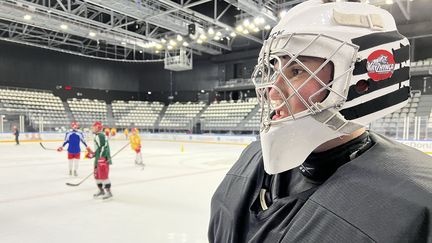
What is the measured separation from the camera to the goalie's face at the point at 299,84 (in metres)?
0.93

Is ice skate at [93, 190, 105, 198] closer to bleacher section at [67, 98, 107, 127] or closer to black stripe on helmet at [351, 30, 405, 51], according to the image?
black stripe on helmet at [351, 30, 405, 51]

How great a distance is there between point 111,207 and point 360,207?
456cm

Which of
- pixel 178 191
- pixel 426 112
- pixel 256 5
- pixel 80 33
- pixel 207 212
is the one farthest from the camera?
pixel 80 33

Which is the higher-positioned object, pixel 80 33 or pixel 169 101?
pixel 80 33

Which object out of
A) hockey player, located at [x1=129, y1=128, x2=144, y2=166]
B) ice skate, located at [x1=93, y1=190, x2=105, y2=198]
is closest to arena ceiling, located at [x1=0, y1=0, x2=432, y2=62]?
hockey player, located at [x1=129, y1=128, x2=144, y2=166]

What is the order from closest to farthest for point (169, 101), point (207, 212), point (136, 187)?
point (207, 212), point (136, 187), point (169, 101)

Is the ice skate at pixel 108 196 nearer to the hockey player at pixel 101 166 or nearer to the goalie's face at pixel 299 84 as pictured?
the hockey player at pixel 101 166

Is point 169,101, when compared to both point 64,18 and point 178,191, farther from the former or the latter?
point 178,191

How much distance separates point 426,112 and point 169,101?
72.0ft

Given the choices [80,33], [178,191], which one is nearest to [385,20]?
[178,191]

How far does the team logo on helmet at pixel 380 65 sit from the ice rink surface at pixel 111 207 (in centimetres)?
284

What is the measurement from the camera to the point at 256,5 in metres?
12.8

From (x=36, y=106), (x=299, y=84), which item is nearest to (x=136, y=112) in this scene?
(x=36, y=106)

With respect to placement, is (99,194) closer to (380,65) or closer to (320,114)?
(320,114)
